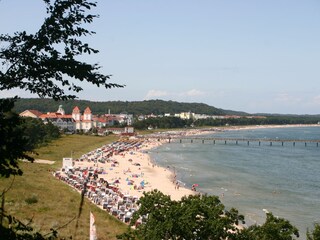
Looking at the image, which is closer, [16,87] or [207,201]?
[16,87]

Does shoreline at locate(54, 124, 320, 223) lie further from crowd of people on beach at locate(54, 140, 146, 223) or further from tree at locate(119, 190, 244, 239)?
tree at locate(119, 190, 244, 239)

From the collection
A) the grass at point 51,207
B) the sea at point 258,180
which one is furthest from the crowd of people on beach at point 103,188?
the sea at point 258,180

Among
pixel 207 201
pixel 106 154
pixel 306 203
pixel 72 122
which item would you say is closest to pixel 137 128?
pixel 72 122

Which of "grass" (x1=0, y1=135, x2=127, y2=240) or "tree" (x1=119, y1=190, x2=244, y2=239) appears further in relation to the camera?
"grass" (x1=0, y1=135, x2=127, y2=240)

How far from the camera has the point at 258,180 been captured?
57031mm

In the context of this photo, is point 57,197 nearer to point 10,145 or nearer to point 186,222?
point 186,222

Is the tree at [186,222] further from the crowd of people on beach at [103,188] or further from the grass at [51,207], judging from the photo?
the crowd of people on beach at [103,188]

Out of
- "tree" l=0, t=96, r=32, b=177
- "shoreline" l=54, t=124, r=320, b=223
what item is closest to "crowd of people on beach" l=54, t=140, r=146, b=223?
"shoreline" l=54, t=124, r=320, b=223

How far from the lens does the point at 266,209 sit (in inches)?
1564

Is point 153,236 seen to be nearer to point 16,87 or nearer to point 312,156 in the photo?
point 16,87

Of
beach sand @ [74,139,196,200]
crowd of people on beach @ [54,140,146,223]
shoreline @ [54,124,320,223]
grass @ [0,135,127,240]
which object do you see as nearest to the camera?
grass @ [0,135,127,240]

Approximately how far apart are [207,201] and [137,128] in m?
144

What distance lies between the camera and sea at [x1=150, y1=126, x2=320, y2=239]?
3916 centimetres

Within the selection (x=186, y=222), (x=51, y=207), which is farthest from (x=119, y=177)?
(x=186, y=222)
